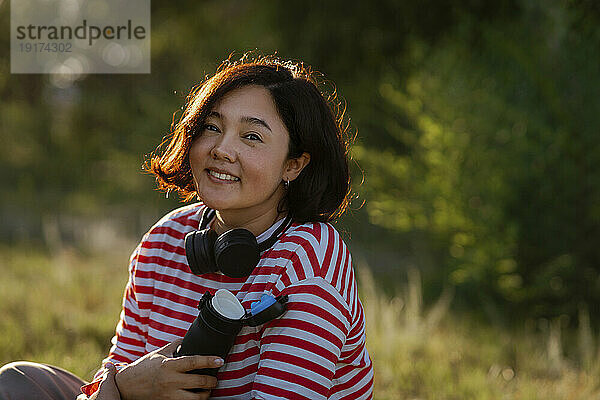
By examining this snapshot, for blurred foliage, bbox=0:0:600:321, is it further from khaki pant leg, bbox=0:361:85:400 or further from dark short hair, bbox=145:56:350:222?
khaki pant leg, bbox=0:361:85:400

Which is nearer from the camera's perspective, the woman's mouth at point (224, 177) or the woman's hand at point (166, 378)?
the woman's hand at point (166, 378)

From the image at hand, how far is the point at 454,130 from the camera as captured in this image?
5.24m

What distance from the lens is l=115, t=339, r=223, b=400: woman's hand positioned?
1771 millimetres

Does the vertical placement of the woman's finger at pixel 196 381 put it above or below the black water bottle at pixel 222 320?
below

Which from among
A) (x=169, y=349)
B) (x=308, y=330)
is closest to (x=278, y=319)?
(x=308, y=330)

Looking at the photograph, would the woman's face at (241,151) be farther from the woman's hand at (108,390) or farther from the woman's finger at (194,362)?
the woman's hand at (108,390)

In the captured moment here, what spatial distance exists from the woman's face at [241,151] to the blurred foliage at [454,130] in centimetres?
39

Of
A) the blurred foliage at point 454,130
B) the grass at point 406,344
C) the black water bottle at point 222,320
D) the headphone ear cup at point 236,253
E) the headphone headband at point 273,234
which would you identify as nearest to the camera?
the black water bottle at point 222,320

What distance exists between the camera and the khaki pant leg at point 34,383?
6.68 ft

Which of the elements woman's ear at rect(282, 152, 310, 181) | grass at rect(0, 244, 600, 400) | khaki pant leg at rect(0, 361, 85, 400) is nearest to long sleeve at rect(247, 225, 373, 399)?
woman's ear at rect(282, 152, 310, 181)

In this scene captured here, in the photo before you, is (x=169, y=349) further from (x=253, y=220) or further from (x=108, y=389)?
(x=253, y=220)

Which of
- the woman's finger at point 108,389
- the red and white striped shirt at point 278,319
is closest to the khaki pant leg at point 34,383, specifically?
the red and white striped shirt at point 278,319

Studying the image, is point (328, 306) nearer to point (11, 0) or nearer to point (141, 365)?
point (141, 365)

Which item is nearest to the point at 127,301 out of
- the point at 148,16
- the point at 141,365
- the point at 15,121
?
the point at 141,365
